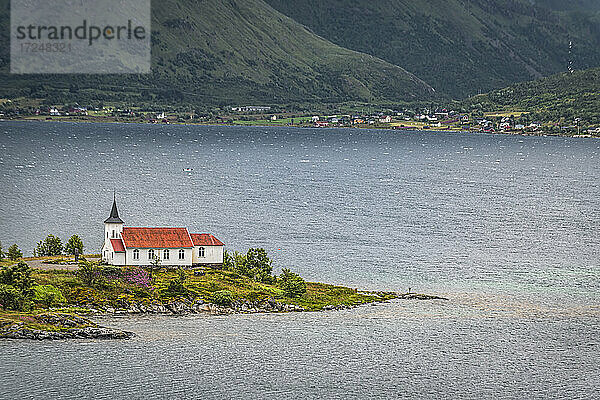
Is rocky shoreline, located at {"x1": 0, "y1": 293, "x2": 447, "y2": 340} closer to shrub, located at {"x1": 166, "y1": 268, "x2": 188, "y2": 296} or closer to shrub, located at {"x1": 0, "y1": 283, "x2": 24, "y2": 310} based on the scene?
shrub, located at {"x1": 166, "y1": 268, "x2": 188, "y2": 296}

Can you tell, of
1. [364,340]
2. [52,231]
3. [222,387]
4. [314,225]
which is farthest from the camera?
[314,225]

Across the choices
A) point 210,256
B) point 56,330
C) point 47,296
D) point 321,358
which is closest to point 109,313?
point 47,296

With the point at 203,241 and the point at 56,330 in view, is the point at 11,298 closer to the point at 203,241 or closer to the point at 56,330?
the point at 56,330

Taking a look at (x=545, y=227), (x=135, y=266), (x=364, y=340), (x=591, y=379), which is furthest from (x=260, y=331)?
(x=545, y=227)

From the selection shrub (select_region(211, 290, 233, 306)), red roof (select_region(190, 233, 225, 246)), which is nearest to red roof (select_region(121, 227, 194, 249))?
red roof (select_region(190, 233, 225, 246))

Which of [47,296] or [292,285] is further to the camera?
[292,285]

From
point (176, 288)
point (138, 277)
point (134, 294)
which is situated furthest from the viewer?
point (138, 277)

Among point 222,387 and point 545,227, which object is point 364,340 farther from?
point 545,227
